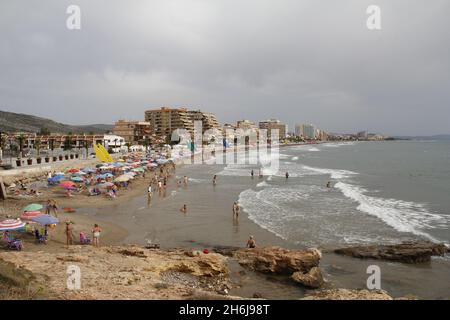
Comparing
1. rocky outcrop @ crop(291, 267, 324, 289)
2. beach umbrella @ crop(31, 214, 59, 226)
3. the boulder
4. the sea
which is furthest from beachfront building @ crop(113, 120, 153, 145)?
rocky outcrop @ crop(291, 267, 324, 289)

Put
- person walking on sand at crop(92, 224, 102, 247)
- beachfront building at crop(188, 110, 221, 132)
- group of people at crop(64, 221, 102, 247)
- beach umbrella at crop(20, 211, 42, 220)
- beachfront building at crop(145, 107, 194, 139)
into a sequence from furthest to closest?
1. beachfront building at crop(188, 110, 221, 132)
2. beachfront building at crop(145, 107, 194, 139)
3. beach umbrella at crop(20, 211, 42, 220)
4. person walking on sand at crop(92, 224, 102, 247)
5. group of people at crop(64, 221, 102, 247)

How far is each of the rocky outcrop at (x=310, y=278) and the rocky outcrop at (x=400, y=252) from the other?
10.3 feet

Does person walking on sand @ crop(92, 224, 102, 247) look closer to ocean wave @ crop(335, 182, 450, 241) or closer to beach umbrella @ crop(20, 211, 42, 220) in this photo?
beach umbrella @ crop(20, 211, 42, 220)

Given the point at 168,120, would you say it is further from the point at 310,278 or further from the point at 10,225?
the point at 310,278

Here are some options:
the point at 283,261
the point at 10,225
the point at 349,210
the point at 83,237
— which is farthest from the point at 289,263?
the point at 349,210

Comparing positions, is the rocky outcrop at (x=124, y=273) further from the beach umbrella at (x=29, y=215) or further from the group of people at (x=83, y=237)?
the beach umbrella at (x=29, y=215)

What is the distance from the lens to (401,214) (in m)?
19.9

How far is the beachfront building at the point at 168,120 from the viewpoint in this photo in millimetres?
115562

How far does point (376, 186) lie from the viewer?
3177cm

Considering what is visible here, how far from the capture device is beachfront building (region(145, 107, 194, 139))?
116 m

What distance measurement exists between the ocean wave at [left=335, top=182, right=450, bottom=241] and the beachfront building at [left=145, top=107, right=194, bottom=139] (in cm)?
9296

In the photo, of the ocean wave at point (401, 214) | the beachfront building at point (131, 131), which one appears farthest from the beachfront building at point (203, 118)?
the ocean wave at point (401, 214)
